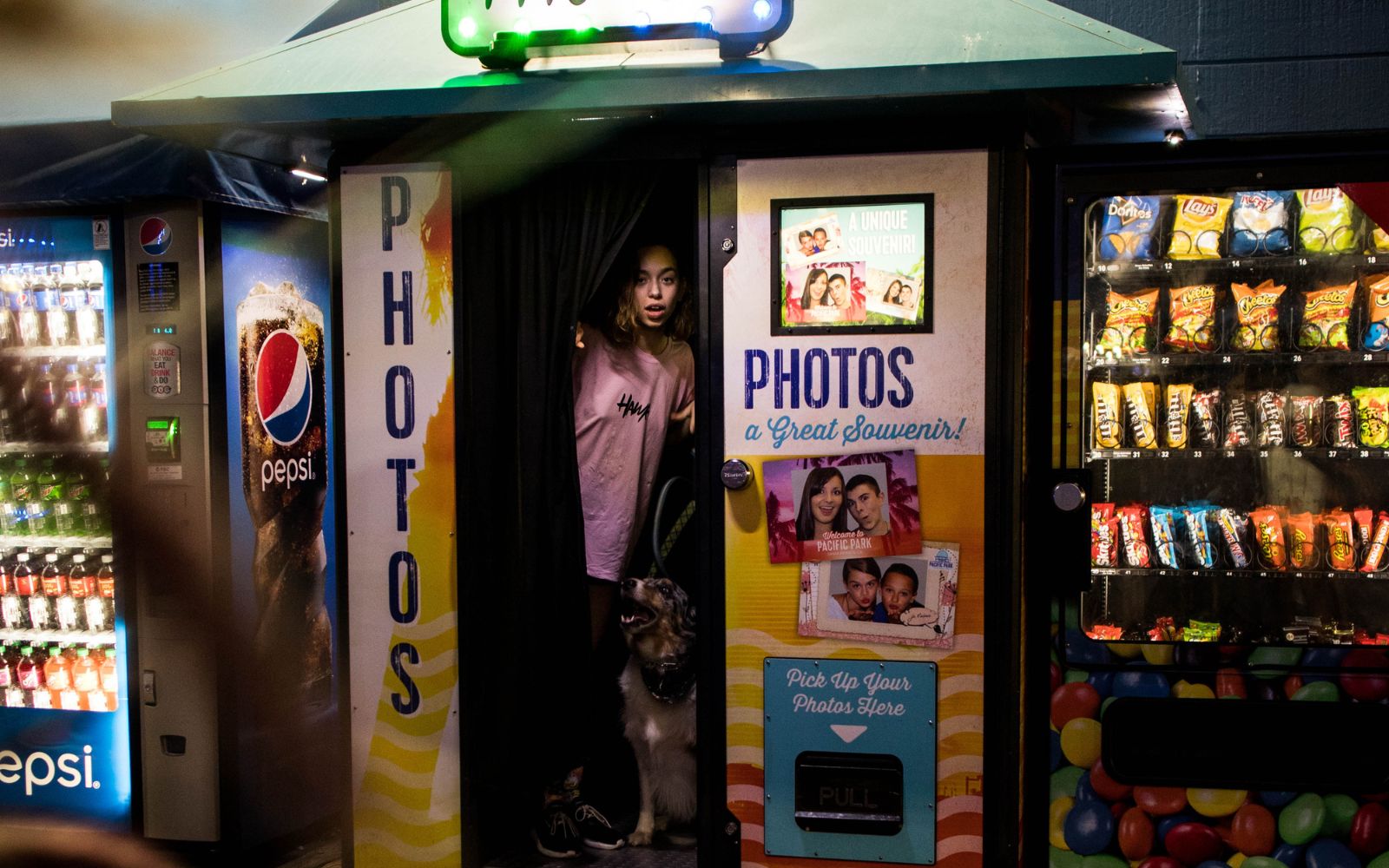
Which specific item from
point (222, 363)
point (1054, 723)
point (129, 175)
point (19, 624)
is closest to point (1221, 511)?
point (1054, 723)

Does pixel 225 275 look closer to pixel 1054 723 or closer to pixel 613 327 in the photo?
pixel 613 327

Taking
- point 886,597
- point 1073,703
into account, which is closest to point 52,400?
point 886,597

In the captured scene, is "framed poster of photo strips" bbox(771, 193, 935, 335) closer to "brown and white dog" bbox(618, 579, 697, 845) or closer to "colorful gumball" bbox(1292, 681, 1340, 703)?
"brown and white dog" bbox(618, 579, 697, 845)

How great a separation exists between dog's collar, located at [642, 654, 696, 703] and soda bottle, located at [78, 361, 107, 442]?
2334mm

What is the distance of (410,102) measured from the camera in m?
3.05

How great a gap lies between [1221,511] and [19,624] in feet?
14.9

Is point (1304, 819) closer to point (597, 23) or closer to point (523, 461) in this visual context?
point (523, 461)

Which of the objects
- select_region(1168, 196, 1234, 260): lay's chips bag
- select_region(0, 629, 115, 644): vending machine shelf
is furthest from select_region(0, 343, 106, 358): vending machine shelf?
select_region(1168, 196, 1234, 260): lay's chips bag

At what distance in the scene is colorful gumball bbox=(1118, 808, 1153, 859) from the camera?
3.22 meters

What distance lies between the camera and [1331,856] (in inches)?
124

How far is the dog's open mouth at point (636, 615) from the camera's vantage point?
3.92m

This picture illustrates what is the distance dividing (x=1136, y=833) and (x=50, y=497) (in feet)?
13.6

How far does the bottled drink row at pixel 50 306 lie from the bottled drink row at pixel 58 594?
0.86m

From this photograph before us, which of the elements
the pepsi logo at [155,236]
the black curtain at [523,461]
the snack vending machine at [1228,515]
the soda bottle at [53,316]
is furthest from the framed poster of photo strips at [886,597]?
the soda bottle at [53,316]
